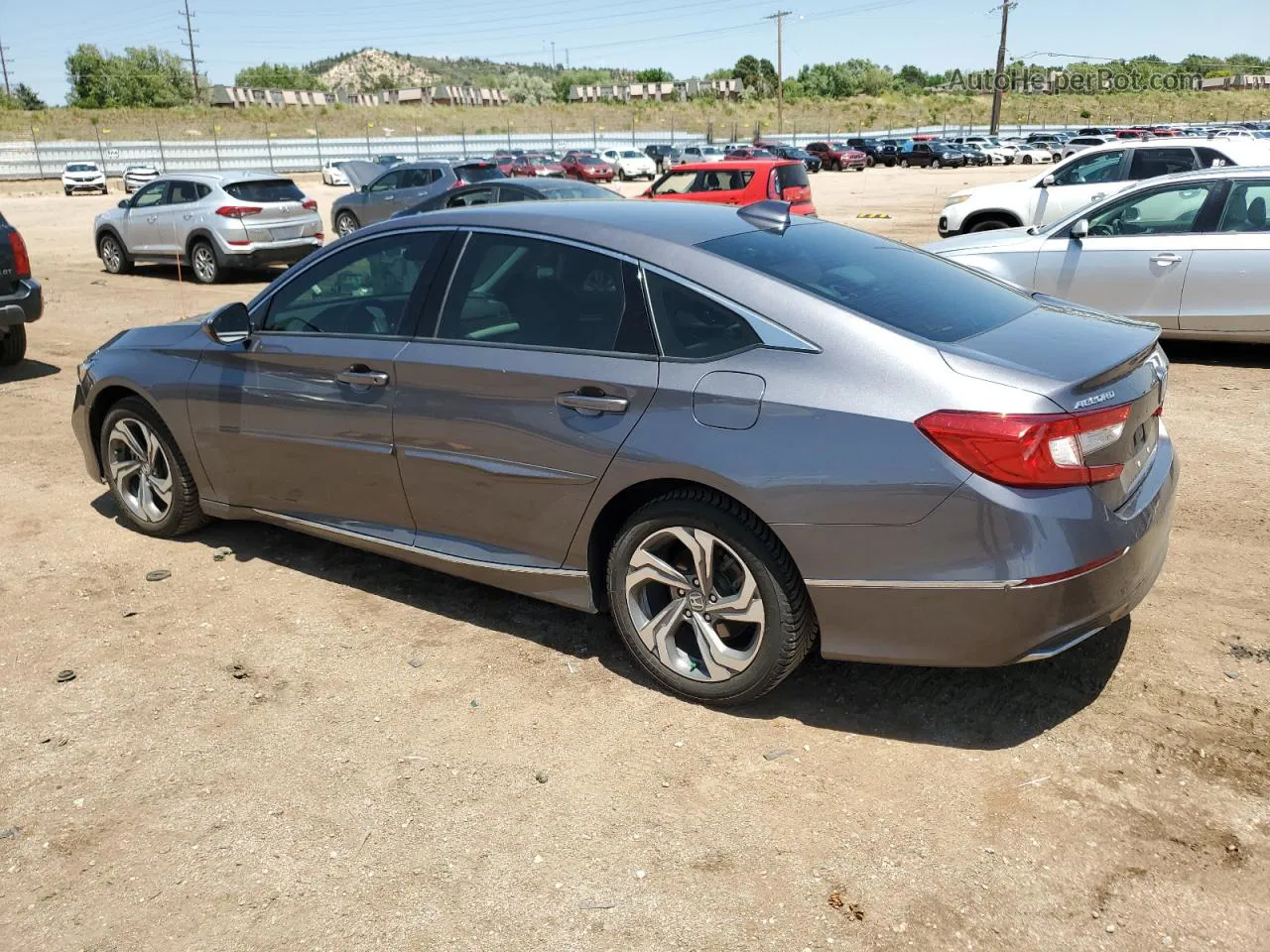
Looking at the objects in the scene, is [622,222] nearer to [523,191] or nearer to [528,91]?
[523,191]

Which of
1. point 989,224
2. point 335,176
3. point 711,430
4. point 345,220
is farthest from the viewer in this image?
point 335,176

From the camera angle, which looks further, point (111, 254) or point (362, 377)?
point (111, 254)

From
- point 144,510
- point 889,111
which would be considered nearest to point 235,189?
point 144,510

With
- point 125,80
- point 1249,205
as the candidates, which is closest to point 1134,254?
point 1249,205

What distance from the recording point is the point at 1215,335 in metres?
8.59

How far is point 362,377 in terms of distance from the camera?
4.21 metres

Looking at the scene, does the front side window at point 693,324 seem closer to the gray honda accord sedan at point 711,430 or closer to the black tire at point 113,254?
the gray honda accord sedan at point 711,430

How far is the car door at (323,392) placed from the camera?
13.9 feet

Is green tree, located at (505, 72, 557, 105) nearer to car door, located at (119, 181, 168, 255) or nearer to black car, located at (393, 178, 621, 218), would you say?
car door, located at (119, 181, 168, 255)

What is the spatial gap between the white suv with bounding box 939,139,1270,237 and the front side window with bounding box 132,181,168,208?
12219 millimetres

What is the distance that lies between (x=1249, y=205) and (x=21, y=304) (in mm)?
10126

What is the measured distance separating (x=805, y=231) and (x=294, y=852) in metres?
2.79

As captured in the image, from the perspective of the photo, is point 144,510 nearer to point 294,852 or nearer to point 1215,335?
point 294,852

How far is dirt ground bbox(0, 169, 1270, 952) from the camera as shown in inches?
106
